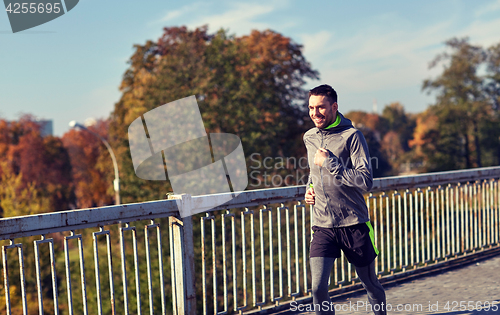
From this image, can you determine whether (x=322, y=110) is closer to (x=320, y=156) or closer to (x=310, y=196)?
(x=320, y=156)

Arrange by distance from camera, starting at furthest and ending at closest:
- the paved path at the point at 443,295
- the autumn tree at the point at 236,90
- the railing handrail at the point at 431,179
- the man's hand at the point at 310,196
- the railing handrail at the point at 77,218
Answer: the autumn tree at the point at 236,90
the railing handrail at the point at 431,179
the paved path at the point at 443,295
the man's hand at the point at 310,196
the railing handrail at the point at 77,218

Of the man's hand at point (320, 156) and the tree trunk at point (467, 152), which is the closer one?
the man's hand at point (320, 156)

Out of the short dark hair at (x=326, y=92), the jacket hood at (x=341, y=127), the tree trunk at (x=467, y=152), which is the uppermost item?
the short dark hair at (x=326, y=92)

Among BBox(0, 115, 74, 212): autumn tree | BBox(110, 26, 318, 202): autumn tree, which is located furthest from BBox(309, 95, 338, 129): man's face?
BBox(0, 115, 74, 212): autumn tree

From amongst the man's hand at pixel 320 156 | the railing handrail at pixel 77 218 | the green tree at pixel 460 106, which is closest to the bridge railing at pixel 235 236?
the railing handrail at pixel 77 218

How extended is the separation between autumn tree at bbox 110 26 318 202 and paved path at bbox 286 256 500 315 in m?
18.4

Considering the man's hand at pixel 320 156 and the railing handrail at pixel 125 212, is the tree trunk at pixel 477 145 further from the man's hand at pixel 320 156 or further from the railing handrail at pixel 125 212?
the man's hand at pixel 320 156

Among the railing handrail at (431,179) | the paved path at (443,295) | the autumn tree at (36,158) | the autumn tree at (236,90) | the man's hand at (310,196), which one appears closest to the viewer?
the man's hand at (310,196)

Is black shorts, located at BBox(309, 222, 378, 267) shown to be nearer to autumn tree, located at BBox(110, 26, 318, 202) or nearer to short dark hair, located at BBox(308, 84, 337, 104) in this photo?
short dark hair, located at BBox(308, 84, 337, 104)

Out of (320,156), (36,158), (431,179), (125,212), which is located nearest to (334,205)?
(320,156)

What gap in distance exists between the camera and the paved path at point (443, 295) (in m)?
4.41

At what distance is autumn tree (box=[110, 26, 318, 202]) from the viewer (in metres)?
24.7

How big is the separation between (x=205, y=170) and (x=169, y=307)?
21.6ft

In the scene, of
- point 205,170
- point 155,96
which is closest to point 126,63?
point 155,96
